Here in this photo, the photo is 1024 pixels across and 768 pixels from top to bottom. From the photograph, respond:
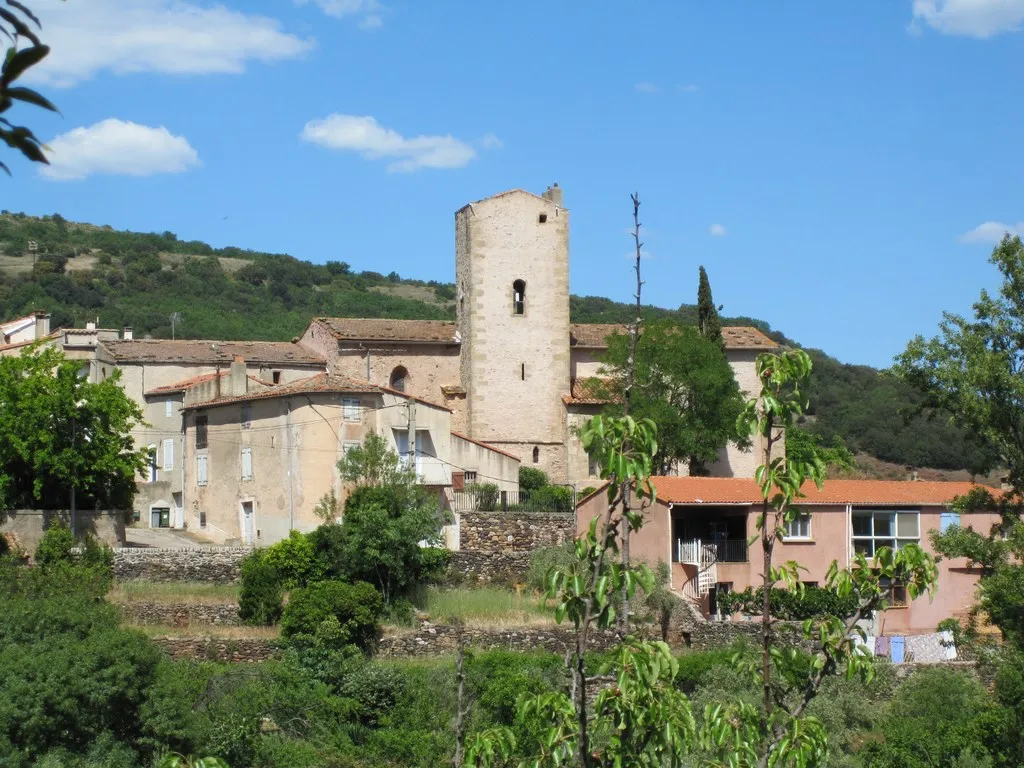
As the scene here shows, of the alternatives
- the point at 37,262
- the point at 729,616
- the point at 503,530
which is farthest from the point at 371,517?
the point at 37,262

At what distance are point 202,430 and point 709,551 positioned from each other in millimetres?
15187

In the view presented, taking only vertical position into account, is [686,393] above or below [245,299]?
below

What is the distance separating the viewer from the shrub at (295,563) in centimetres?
3250

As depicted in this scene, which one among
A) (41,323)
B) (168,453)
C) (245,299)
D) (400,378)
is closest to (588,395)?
(400,378)

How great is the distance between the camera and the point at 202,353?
47.2 m

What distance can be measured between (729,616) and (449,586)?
7.13m

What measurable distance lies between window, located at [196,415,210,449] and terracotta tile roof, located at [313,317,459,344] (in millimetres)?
7646

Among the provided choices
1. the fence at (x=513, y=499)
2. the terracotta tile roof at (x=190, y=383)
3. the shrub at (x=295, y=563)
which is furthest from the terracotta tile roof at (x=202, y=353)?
the shrub at (x=295, y=563)

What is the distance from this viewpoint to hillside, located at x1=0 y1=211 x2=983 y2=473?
84.1m

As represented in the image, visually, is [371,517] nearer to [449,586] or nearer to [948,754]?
[449,586]

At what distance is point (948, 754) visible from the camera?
969 inches

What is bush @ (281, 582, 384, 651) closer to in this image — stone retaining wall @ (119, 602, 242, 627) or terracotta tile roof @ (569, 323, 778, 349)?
stone retaining wall @ (119, 602, 242, 627)

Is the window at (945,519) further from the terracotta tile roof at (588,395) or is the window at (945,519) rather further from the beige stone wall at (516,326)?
the beige stone wall at (516,326)

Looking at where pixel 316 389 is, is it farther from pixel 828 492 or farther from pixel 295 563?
pixel 828 492
